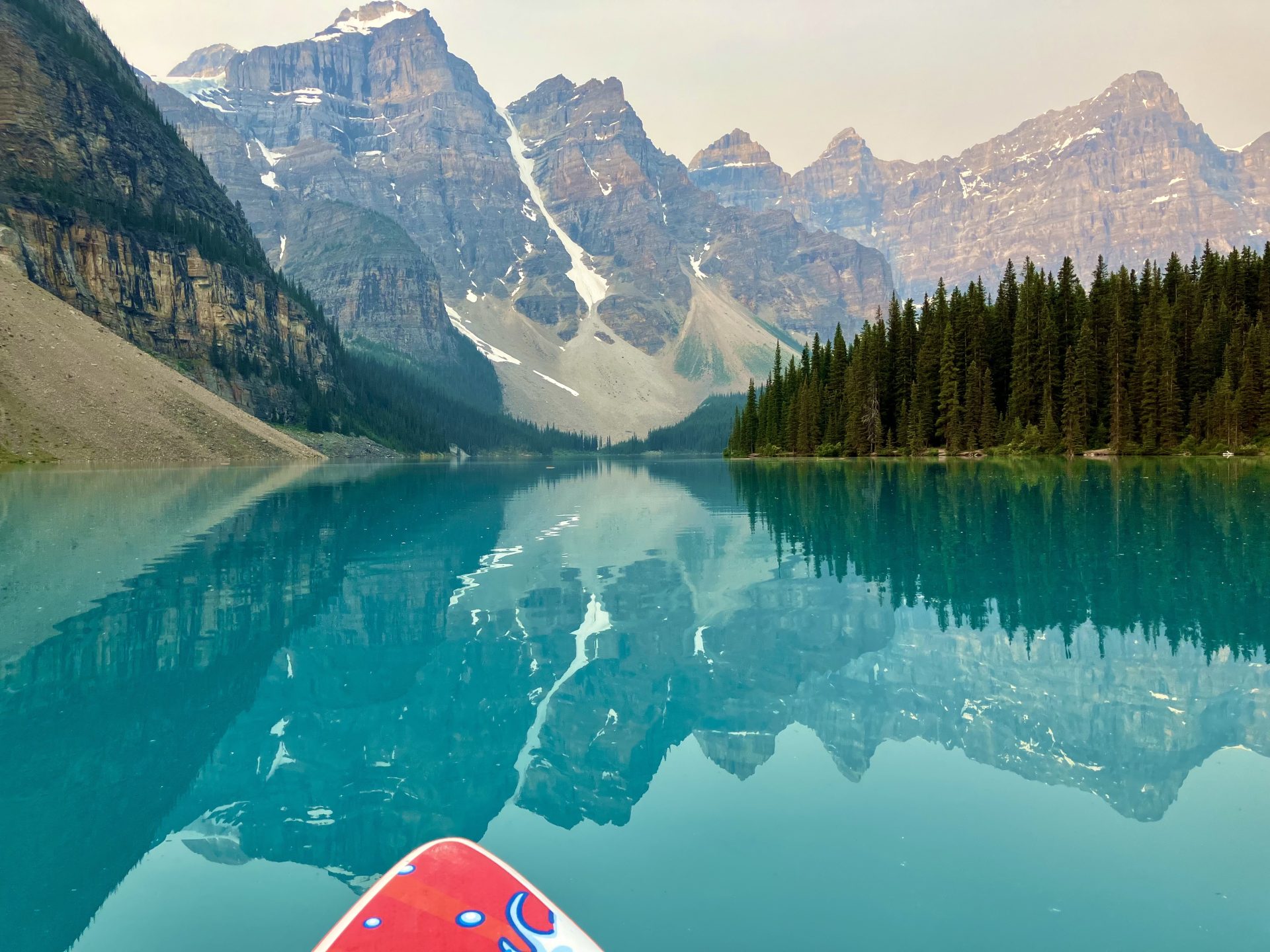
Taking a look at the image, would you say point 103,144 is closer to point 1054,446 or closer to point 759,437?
point 759,437

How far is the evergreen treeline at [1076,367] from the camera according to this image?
7019cm

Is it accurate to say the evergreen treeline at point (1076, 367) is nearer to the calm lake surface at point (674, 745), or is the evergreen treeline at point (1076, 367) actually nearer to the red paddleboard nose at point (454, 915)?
the calm lake surface at point (674, 745)

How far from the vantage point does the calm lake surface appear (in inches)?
243

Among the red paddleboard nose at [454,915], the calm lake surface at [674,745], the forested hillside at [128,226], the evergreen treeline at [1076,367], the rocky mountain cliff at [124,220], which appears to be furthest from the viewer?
the rocky mountain cliff at [124,220]

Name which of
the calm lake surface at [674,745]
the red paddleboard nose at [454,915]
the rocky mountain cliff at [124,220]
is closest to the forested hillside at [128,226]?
the rocky mountain cliff at [124,220]

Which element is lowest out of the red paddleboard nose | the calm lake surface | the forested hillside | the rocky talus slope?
the calm lake surface

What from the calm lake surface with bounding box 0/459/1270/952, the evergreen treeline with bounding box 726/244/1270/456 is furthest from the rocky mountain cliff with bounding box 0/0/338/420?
the calm lake surface with bounding box 0/459/1270/952

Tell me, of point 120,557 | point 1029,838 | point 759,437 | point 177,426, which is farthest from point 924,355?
point 177,426

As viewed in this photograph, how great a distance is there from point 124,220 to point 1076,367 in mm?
165244

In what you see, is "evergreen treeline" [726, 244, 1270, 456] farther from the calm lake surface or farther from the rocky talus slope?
the rocky talus slope

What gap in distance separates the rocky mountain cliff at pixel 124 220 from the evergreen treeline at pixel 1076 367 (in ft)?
422

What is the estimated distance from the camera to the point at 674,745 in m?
9.77

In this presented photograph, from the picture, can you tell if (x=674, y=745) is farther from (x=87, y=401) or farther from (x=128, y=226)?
(x=128, y=226)

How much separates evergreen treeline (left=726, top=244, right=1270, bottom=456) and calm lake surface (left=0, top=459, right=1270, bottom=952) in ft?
187
